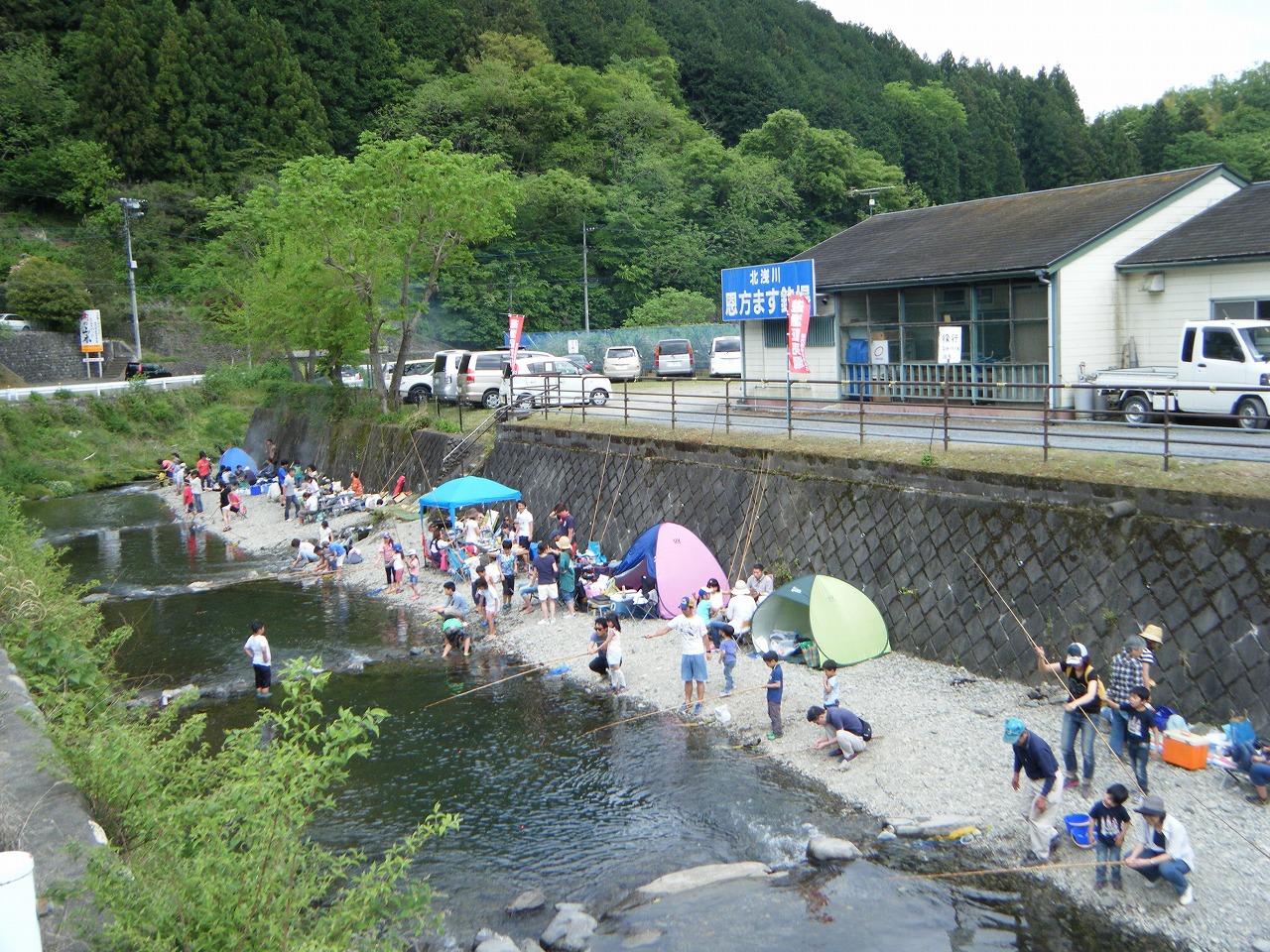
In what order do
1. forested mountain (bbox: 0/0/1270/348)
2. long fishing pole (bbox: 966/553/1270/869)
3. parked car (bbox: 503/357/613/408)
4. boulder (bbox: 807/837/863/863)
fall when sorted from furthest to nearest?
forested mountain (bbox: 0/0/1270/348), parked car (bbox: 503/357/613/408), boulder (bbox: 807/837/863/863), long fishing pole (bbox: 966/553/1270/869)

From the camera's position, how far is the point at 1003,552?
43.1ft

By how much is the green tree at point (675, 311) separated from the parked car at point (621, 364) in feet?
→ 42.3

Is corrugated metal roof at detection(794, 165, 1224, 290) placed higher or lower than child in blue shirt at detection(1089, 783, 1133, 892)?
higher

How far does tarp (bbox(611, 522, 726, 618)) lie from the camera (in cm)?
1677

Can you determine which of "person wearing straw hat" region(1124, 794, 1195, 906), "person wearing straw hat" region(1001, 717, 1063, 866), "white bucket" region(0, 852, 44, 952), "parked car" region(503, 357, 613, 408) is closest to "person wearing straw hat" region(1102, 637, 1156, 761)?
"person wearing straw hat" region(1001, 717, 1063, 866)

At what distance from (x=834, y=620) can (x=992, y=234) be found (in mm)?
12551

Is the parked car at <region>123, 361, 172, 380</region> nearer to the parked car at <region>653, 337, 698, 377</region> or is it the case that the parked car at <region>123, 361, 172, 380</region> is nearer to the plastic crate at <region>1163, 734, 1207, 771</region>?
the parked car at <region>653, 337, 698, 377</region>

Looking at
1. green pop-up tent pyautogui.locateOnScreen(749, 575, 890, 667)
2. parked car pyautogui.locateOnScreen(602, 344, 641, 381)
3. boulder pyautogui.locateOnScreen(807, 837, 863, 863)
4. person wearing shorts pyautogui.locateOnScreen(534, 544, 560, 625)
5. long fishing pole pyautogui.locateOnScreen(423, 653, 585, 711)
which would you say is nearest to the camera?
boulder pyautogui.locateOnScreen(807, 837, 863, 863)

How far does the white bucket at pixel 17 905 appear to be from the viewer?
436cm

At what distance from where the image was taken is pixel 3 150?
2408 inches

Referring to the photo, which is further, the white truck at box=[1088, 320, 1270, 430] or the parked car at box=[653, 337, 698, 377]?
the parked car at box=[653, 337, 698, 377]

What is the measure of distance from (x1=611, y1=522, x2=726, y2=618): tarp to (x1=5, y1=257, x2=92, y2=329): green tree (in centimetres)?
4572

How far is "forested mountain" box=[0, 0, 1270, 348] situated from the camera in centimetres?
5706

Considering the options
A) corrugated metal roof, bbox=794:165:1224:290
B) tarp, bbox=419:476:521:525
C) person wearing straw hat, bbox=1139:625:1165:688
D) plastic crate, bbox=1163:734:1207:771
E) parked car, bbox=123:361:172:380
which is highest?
corrugated metal roof, bbox=794:165:1224:290
